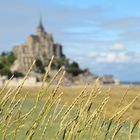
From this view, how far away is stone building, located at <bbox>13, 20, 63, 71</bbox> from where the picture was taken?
553 ft

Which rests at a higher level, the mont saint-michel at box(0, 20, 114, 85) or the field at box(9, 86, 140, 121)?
the field at box(9, 86, 140, 121)

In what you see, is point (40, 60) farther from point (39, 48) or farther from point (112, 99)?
point (112, 99)

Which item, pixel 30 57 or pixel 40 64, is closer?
pixel 40 64

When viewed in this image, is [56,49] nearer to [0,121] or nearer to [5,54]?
[5,54]

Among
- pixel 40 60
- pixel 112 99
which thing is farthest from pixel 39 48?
pixel 112 99

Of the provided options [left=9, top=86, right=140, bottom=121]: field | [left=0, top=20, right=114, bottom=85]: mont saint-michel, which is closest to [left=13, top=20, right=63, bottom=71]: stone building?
[left=0, top=20, right=114, bottom=85]: mont saint-michel

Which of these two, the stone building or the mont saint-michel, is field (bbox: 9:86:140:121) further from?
the stone building

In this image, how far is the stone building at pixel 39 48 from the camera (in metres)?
168

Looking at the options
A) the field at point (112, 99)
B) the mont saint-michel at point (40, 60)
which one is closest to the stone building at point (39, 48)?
the mont saint-michel at point (40, 60)

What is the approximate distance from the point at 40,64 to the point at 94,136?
148m

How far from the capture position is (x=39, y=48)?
18512 cm

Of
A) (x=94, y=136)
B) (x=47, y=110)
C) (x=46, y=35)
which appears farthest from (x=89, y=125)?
(x=46, y=35)

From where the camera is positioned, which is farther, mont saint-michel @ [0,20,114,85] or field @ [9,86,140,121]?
mont saint-michel @ [0,20,114,85]

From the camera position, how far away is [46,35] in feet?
641
